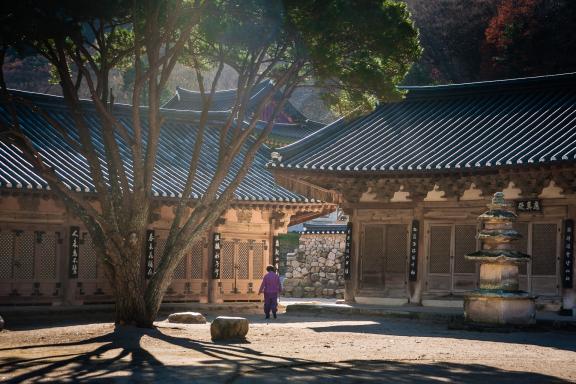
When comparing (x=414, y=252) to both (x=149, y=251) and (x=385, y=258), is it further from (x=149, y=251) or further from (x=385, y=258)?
(x=149, y=251)

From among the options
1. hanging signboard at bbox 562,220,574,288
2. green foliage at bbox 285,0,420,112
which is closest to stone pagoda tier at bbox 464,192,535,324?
hanging signboard at bbox 562,220,574,288

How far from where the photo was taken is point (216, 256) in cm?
2616

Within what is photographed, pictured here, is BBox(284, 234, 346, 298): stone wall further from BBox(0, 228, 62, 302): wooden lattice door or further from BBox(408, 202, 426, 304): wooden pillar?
BBox(0, 228, 62, 302): wooden lattice door

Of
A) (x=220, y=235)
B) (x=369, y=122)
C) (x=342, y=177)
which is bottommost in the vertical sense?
(x=220, y=235)

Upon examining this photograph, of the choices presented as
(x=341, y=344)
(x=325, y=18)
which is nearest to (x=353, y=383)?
(x=341, y=344)

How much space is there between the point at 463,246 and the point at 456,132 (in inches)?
131

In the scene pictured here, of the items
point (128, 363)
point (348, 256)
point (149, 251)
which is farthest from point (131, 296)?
point (348, 256)

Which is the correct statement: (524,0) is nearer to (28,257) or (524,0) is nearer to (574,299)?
(574,299)

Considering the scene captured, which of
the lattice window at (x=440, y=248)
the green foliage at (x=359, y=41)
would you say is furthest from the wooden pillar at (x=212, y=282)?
the green foliage at (x=359, y=41)

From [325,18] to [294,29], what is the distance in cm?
70

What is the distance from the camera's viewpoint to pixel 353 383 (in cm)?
989

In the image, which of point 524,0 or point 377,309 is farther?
point 524,0

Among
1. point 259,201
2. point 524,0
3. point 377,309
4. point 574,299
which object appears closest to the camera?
point 574,299

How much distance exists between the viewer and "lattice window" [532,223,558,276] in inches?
836
